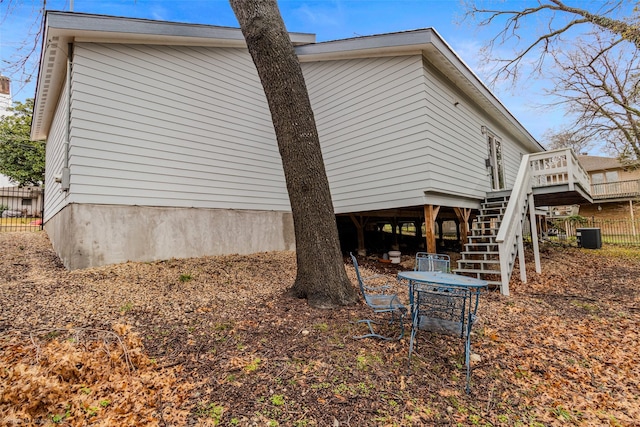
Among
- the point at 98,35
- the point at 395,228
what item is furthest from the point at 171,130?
the point at 395,228

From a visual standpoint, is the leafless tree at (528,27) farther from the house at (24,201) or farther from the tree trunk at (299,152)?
the house at (24,201)

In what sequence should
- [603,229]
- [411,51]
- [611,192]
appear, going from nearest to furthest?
1. [411,51]
2. [603,229]
3. [611,192]

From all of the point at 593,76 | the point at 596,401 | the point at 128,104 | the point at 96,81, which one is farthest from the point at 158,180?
the point at 593,76

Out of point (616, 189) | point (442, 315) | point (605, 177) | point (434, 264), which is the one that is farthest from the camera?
point (605, 177)

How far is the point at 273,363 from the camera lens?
2.84 m

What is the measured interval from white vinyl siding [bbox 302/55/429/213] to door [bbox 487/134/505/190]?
468 centimetres

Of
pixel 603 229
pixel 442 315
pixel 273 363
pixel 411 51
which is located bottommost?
pixel 273 363

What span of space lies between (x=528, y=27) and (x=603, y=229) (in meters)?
15.6

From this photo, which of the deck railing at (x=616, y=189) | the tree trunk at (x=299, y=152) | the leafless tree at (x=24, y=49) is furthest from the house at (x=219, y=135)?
the deck railing at (x=616, y=189)

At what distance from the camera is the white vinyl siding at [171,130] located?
577cm

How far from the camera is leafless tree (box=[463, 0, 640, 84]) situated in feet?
31.5

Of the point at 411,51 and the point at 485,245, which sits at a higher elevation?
the point at 411,51

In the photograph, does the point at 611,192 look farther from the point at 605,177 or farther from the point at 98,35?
the point at 98,35

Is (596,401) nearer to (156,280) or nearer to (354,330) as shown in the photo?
(354,330)
